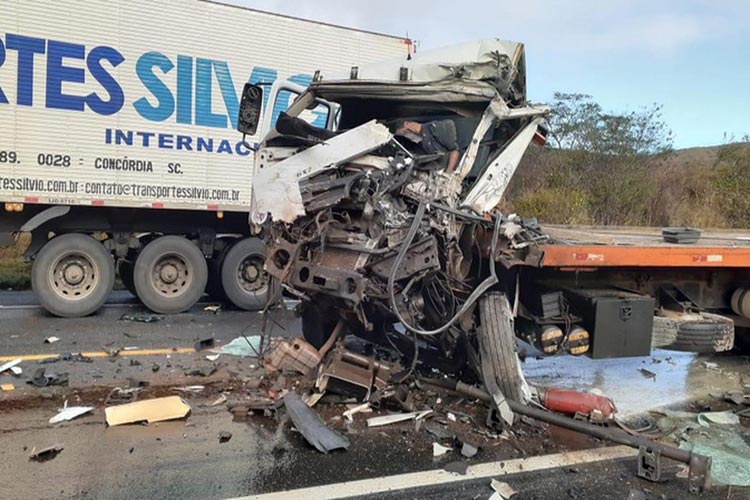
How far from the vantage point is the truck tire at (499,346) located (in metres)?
4.48

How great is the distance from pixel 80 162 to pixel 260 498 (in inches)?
236

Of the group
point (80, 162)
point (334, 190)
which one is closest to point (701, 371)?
point (334, 190)

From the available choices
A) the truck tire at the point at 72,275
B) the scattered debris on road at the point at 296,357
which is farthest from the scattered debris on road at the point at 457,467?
the truck tire at the point at 72,275

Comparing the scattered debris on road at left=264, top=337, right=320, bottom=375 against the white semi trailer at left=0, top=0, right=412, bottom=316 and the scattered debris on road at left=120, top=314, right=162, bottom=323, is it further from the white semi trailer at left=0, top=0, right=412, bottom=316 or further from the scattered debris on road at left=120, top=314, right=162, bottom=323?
the scattered debris on road at left=120, top=314, right=162, bottom=323

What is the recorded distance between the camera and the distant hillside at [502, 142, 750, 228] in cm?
1447

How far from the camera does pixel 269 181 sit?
4.61 metres

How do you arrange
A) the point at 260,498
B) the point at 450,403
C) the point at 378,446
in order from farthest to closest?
the point at 450,403, the point at 378,446, the point at 260,498

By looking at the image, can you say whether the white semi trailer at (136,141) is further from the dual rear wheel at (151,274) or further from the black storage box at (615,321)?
the black storage box at (615,321)

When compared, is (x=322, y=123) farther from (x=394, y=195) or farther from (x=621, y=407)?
(x=621, y=407)

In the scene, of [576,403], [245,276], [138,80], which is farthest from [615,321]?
[138,80]

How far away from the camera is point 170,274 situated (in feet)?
27.7

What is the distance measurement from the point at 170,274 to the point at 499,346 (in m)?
5.43

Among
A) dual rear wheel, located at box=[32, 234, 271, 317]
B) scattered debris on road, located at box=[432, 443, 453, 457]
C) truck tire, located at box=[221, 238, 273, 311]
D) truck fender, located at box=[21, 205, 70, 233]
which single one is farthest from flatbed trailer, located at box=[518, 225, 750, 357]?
truck fender, located at box=[21, 205, 70, 233]

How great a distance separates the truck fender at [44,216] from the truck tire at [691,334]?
6918 millimetres
